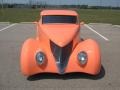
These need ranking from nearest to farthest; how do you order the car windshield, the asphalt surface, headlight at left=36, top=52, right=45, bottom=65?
the asphalt surface
headlight at left=36, top=52, right=45, bottom=65
the car windshield

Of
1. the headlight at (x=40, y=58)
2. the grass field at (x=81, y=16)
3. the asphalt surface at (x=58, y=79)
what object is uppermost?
the headlight at (x=40, y=58)

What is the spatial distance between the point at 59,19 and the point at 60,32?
1.10 meters

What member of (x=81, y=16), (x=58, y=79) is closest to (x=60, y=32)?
(x=58, y=79)

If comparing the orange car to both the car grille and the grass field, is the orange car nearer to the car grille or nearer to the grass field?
the car grille

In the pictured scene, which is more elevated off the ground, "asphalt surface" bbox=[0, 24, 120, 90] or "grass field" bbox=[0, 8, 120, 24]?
"asphalt surface" bbox=[0, 24, 120, 90]

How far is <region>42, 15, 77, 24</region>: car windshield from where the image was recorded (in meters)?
10.7

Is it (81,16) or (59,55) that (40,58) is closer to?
(59,55)

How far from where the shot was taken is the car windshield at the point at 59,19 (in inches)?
422

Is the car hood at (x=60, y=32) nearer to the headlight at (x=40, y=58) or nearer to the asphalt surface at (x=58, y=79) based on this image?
the headlight at (x=40, y=58)

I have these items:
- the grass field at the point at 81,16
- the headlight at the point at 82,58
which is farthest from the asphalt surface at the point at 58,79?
the grass field at the point at 81,16

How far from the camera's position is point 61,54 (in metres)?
9.16

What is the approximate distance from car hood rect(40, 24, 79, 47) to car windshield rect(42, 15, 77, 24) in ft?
1.18

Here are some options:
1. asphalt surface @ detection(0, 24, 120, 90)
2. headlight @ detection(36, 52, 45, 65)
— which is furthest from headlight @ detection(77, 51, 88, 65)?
headlight @ detection(36, 52, 45, 65)

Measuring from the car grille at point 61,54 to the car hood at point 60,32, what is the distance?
0.13 meters
